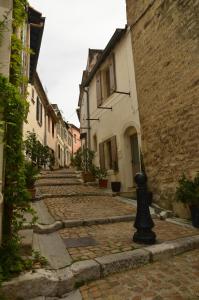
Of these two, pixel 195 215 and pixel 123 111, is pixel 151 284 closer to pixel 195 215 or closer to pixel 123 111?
pixel 195 215

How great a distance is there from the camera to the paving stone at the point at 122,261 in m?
2.67

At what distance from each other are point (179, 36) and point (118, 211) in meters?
4.91

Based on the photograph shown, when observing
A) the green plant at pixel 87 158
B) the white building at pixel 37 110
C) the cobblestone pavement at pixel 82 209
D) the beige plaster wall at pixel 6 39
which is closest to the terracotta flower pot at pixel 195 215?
the cobblestone pavement at pixel 82 209

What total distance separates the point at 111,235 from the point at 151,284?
1.56 metres

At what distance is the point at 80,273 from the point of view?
2500 millimetres

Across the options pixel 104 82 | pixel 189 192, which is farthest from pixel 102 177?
pixel 189 192

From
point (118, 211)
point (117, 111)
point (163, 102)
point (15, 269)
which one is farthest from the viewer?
point (117, 111)

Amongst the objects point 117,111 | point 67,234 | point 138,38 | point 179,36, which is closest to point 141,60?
point 138,38

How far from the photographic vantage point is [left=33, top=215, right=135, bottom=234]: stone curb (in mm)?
3972

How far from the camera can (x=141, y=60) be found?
24.8ft

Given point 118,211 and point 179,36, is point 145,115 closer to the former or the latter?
point 179,36

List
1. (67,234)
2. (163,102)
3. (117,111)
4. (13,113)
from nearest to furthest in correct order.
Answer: (13,113) → (67,234) → (163,102) → (117,111)

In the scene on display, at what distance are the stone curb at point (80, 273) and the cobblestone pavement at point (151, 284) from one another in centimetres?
9

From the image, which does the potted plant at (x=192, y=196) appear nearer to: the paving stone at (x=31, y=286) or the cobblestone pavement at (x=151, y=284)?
the cobblestone pavement at (x=151, y=284)
